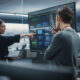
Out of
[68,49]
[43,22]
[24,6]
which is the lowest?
[68,49]

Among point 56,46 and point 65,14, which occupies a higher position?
point 65,14

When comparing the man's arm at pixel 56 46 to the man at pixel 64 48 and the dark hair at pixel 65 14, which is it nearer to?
the man at pixel 64 48

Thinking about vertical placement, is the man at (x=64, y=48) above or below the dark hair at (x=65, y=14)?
below

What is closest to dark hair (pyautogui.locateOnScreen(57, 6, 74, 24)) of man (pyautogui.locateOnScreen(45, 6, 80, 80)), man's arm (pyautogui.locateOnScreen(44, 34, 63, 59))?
man (pyautogui.locateOnScreen(45, 6, 80, 80))

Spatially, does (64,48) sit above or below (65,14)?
below

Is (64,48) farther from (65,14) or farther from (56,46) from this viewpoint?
(65,14)

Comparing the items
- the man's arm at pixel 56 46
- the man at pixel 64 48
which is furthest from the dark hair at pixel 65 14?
the man's arm at pixel 56 46

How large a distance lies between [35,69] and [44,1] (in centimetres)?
423

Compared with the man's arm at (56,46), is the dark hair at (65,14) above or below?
above

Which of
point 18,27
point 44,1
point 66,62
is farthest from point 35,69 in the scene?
point 18,27

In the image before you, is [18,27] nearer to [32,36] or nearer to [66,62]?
[32,36]

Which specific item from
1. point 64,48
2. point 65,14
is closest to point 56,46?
point 64,48

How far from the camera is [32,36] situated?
2.20 meters

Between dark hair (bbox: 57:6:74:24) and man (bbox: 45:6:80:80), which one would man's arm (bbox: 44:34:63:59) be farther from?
dark hair (bbox: 57:6:74:24)
